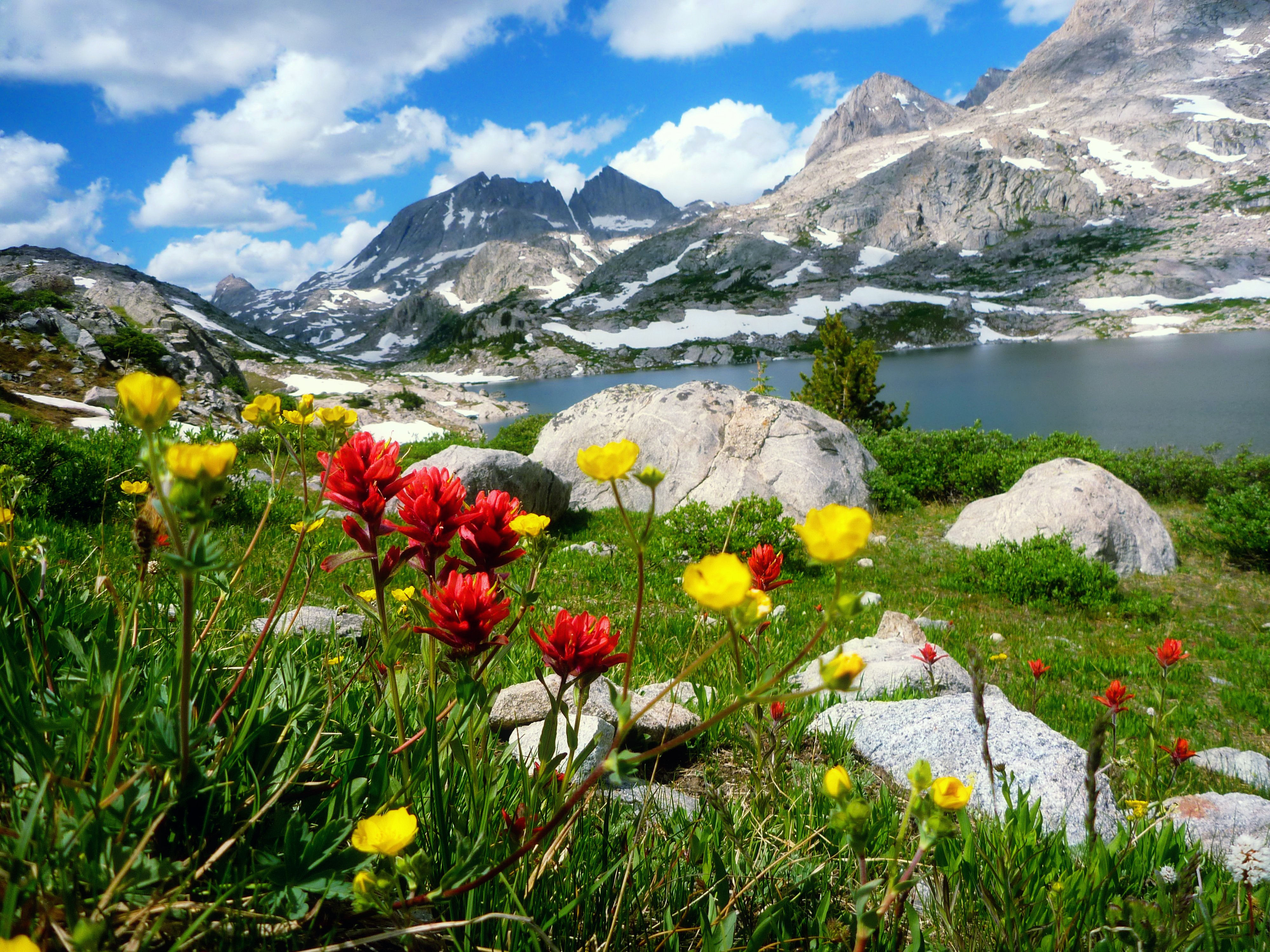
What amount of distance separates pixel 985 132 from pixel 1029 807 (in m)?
241

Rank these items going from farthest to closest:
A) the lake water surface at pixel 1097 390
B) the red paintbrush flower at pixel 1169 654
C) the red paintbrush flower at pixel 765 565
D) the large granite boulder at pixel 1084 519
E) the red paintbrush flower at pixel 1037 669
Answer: the lake water surface at pixel 1097 390 → the large granite boulder at pixel 1084 519 → the red paintbrush flower at pixel 1037 669 → the red paintbrush flower at pixel 1169 654 → the red paintbrush flower at pixel 765 565

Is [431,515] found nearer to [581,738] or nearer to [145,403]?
[145,403]

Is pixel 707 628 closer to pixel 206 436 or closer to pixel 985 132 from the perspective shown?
pixel 206 436

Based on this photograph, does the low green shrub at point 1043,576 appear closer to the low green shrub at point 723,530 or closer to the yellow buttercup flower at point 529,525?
the low green shrub at point 723,530

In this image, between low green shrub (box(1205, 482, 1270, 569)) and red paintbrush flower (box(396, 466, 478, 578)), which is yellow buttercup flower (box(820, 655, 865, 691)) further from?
low green shrub (box(1205, 482, 1270, 569))

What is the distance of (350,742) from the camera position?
1.64 metres

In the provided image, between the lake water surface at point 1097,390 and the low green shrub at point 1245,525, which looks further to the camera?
the lake water surface at point 1097,390

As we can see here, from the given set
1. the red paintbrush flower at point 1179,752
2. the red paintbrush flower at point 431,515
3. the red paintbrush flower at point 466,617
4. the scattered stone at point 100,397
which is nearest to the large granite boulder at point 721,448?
the red paintbrush flower at point 1179,752

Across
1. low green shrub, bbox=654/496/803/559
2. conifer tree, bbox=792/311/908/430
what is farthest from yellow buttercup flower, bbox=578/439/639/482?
conifer tree, bbox=792/311/908/430

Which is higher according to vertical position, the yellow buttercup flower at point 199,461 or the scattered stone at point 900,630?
the yellow buttercup flower at point 199,461

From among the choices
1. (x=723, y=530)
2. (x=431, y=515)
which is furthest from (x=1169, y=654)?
(x=723, y=530)

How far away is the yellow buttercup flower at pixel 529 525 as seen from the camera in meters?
1.41

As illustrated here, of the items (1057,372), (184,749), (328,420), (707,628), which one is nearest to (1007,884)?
(184,749)

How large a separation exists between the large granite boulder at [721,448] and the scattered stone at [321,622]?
7.04m
